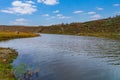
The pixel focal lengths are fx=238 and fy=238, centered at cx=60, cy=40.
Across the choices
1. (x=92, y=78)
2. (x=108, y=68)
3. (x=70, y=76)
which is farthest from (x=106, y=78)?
(x=108, y=68)

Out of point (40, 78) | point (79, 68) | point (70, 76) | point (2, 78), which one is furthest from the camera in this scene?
point (79, 68)

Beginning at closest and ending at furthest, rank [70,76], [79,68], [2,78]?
[2,78], [70,76], [79,68]

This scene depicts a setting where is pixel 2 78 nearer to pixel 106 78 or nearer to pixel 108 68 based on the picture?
pixel 106 78

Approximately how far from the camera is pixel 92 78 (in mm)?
26516

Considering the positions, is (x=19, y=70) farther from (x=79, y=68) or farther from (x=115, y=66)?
(x=115, y=66)

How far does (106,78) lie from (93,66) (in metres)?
7.76

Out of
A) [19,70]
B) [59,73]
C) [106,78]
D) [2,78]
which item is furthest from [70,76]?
[2,78]

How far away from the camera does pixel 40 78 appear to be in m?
25.9

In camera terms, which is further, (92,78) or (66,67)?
(66,67)

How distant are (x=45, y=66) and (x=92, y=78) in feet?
29.1

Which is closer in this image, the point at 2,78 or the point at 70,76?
the point at 2,78

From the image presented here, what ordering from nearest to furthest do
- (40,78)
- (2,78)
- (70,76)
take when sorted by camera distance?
(2,78) → (40,78) → (70,76)

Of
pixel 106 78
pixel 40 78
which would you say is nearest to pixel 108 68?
pixel 106 78

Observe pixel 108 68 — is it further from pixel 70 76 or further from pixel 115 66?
pixel 70 76
